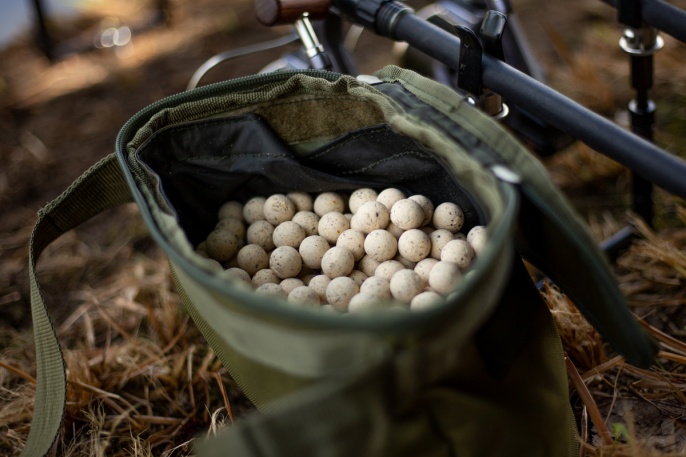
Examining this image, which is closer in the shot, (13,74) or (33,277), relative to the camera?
(33,277)

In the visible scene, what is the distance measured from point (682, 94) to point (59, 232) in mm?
1973

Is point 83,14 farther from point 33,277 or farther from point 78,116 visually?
point 33,277

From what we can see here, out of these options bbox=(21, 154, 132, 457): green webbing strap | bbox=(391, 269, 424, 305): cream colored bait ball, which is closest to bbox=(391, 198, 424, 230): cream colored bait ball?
bbox=(391, 269, 424, 305): cream colored bait ball

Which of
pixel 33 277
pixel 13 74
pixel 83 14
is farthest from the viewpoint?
pixel 83 14

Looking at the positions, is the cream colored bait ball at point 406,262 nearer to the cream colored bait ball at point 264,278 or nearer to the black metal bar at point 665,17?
the cream colored bait ball at point 264,278

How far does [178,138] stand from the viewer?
1195 millimetres

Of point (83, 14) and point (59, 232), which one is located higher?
point (59, 232)

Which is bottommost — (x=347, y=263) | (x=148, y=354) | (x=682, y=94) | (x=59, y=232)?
(x=682, y=94)

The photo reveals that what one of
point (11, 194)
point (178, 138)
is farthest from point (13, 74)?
point (178, 138)

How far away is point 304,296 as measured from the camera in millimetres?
1095

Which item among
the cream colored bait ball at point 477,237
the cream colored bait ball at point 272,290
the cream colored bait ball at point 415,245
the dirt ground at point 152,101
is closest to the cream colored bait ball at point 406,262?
the cream colored bait ball at point 415,245

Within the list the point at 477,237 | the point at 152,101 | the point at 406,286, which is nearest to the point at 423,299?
the point at 406,286

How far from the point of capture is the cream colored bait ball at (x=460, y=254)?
3.55ft

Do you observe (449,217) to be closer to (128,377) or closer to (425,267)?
(425,267)
